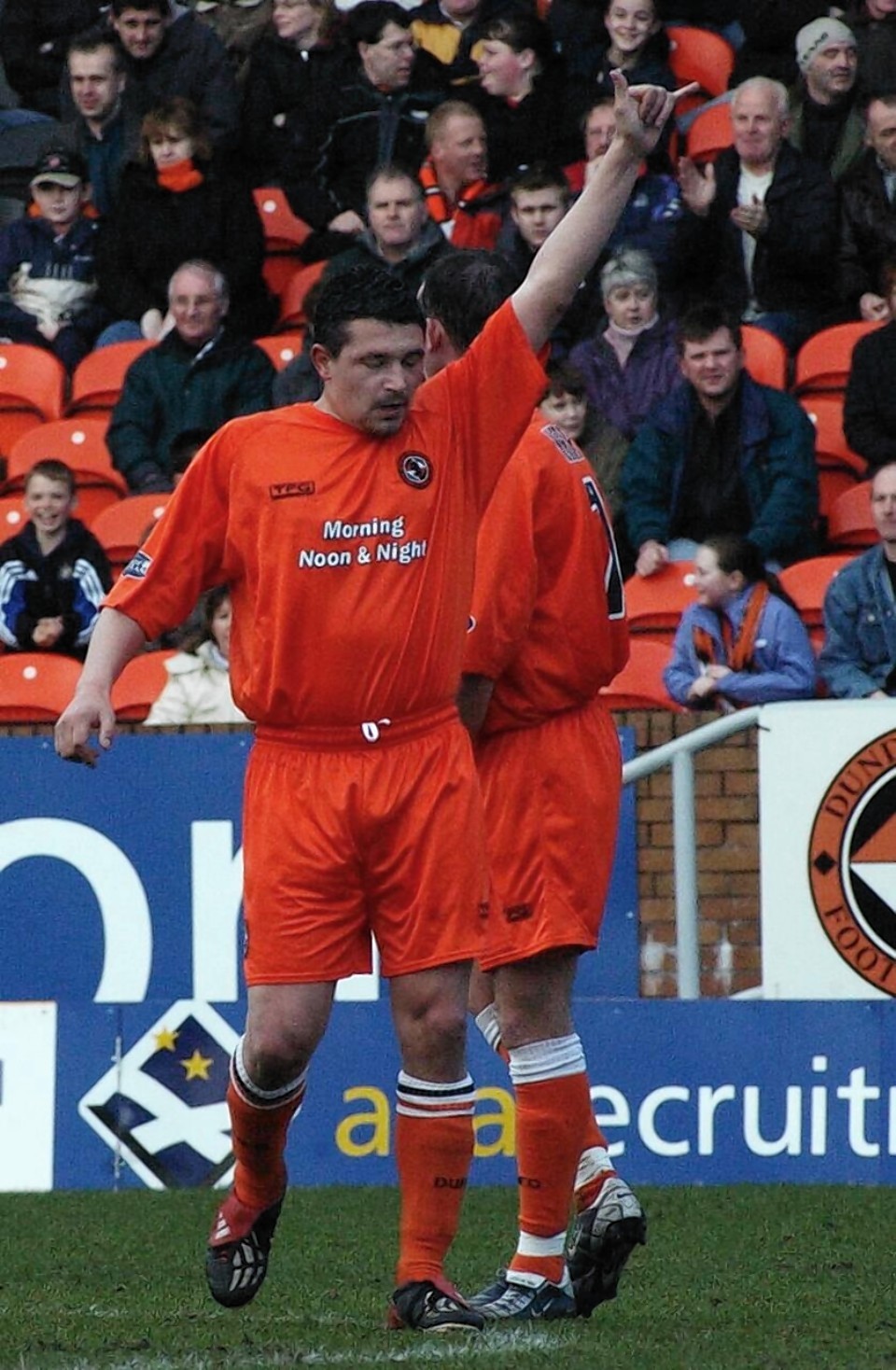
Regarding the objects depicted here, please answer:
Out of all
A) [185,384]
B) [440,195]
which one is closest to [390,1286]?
[185,384]

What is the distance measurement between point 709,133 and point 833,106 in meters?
0.95

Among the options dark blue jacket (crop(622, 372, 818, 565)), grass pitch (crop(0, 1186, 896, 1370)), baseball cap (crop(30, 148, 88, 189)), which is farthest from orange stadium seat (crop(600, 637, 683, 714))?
baseball cap (crop(30, 148, 88, 189))

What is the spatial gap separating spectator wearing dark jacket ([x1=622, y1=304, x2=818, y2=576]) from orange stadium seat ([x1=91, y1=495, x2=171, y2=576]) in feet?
7.37

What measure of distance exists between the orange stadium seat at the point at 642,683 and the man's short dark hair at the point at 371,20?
4.26 m

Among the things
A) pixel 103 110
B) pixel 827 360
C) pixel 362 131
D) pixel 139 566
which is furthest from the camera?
pixel 103 110

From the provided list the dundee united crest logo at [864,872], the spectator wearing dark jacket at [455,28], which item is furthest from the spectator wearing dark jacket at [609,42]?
the dundee united crest logo at [864,872]

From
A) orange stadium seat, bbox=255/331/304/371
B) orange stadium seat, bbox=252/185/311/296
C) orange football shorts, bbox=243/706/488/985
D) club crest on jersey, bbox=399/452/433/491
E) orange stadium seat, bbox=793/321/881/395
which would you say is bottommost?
orange football shorts, bbox=243/706/488/985

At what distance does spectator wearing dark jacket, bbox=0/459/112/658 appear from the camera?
437 inches

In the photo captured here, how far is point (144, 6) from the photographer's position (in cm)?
1360

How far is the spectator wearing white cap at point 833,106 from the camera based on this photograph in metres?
12.4

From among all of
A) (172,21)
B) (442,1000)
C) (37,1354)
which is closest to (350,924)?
(442,1000)

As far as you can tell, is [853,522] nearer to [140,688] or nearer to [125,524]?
[140,688]

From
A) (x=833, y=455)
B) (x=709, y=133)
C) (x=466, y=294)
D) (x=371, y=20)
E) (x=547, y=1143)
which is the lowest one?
(x=547, y=1143)

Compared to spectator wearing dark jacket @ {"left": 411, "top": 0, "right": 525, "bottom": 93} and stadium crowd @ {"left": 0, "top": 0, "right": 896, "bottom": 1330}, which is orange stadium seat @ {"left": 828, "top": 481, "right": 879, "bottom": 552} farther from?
spectator wearing dark jacket @ {"left": 411, "top": 0, "right": 525, "bottom": 93}
